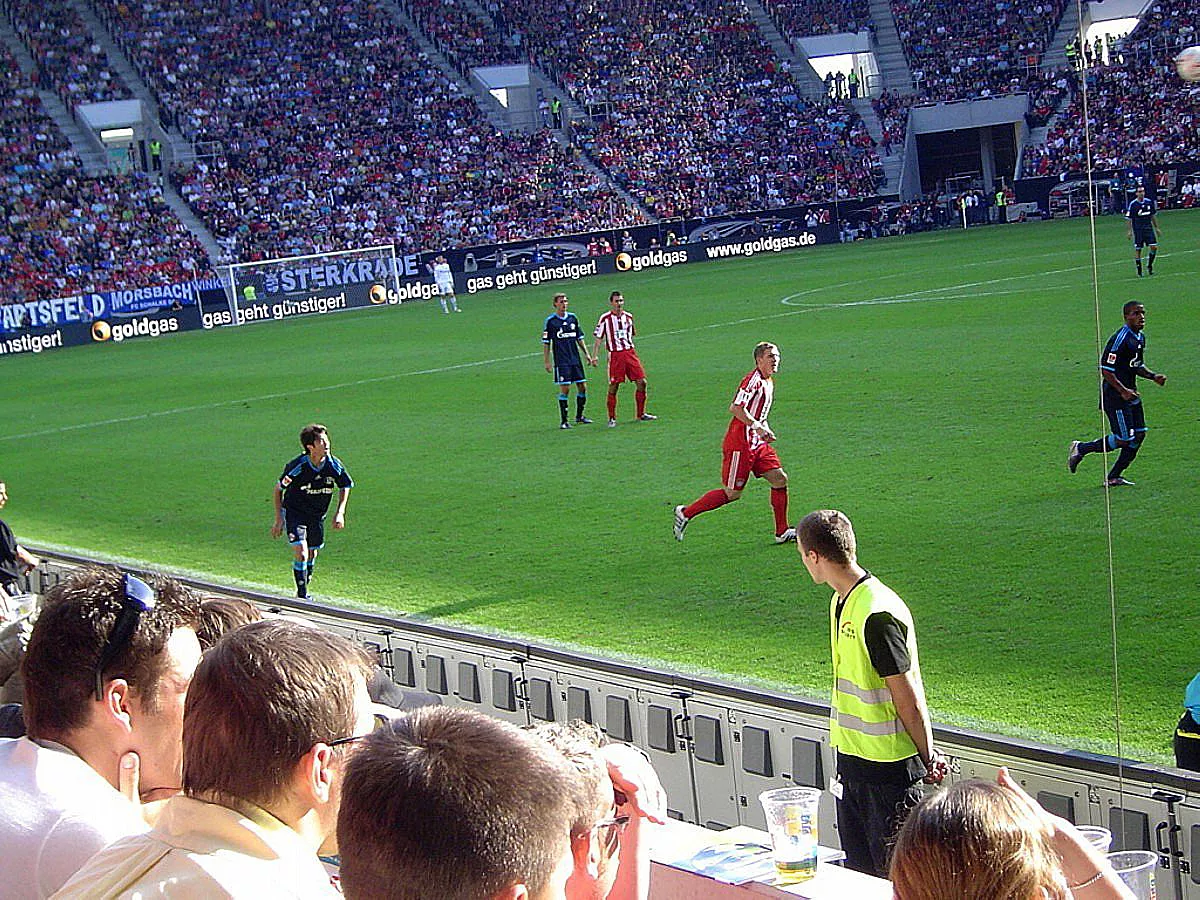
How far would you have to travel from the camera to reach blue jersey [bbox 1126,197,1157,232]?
1062 inches

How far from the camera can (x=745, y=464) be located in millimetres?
12500

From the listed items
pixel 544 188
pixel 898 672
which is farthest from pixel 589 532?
pixel 544 188

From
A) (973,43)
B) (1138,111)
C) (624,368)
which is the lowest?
(624,368)

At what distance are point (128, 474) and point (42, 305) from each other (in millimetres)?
24646

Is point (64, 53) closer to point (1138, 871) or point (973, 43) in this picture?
point (973, 43)

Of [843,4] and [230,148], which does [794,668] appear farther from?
[843,4]

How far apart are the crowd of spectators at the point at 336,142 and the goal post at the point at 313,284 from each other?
3672mm

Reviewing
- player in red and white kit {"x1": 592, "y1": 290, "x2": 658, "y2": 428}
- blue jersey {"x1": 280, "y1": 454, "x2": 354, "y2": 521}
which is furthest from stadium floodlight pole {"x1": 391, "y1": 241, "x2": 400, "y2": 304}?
blue jersey {"x1": 280, "y1": 454, "x2": 354, "y2": 521}

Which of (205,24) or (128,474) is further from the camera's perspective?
(205,24)

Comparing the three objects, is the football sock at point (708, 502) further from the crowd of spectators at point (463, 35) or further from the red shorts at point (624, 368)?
the crowd of spectators at point (463, 35)

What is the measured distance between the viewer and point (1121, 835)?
5195 mm

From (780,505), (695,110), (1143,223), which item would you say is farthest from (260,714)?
(695,110)

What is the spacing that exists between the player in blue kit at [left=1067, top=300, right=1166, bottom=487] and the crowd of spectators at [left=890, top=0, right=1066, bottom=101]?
47.1 meters

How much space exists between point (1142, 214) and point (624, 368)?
13468 millimetres
